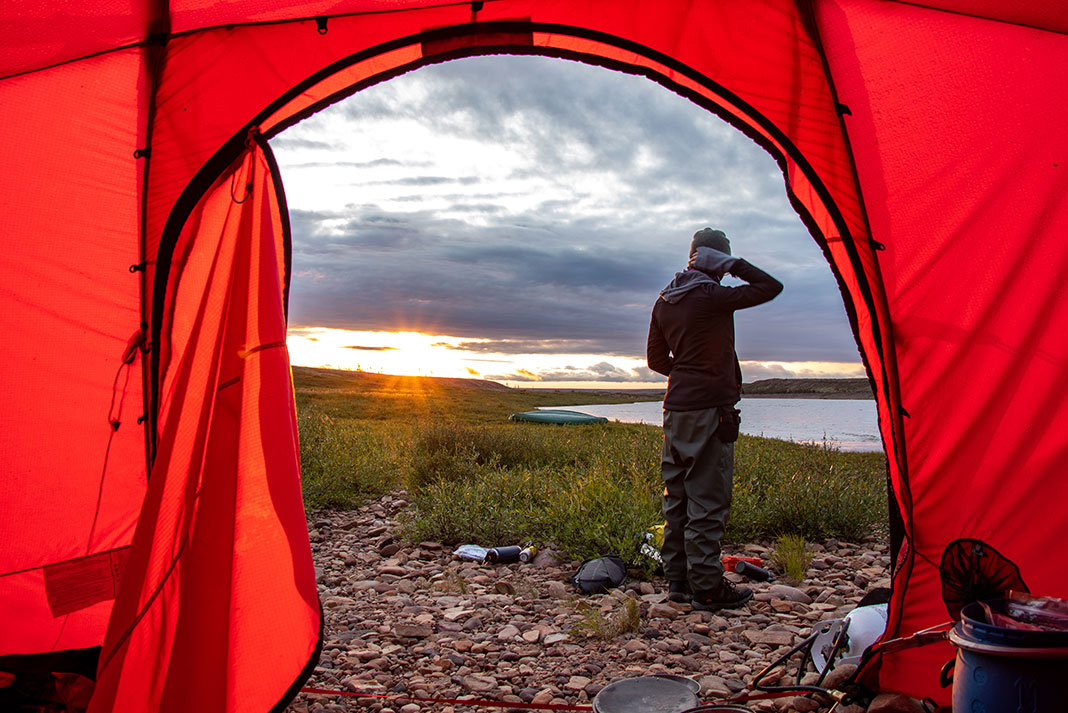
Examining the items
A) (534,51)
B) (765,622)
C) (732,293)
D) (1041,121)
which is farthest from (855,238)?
(765,622)

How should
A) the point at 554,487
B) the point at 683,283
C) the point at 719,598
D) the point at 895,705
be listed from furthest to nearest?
1. the point at 554,487
2. the point at 683,283
3. the point at 719,598
4. the point at 895,705

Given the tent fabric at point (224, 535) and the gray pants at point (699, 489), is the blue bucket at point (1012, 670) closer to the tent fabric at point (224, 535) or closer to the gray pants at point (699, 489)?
the gray pants at point (699, 489)

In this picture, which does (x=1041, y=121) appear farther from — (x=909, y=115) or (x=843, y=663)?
(x=843, y=663)

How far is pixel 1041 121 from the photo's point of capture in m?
3.05

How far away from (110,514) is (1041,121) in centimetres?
485

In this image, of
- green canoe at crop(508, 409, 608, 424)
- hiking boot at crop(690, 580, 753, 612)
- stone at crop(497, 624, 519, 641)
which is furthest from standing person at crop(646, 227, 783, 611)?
green canoe at crop(508, 409, 608, 424)

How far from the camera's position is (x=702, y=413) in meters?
4.78

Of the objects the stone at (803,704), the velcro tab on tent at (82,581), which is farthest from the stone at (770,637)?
the velcro tab on tent at (82,581)

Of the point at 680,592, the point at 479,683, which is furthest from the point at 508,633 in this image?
the point at 680,592

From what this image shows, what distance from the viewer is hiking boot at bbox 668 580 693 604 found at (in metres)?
4.80

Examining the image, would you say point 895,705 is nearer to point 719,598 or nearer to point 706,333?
point 719,598

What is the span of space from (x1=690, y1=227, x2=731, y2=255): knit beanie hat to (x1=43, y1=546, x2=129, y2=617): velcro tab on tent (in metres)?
4.01

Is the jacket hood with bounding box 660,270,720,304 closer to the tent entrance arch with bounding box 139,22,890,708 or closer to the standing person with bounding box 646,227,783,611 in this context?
the standing person with bounding box 646,227,783,611

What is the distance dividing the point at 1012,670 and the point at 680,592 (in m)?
2.70
